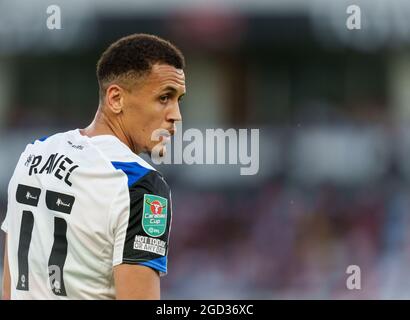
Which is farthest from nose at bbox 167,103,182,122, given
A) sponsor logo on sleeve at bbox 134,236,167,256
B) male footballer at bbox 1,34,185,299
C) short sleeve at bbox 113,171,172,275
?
sponsor logo on sleeve at bbox 134,236,167,256

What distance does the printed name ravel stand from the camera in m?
2.11

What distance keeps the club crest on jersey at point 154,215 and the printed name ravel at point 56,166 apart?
0.73 ft

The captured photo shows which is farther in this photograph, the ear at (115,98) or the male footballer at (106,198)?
the ear at (115,98)

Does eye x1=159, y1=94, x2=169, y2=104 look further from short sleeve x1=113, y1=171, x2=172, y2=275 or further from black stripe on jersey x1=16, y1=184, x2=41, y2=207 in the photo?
black stripe on jersey x1=16, y1=184, x2=41, y2=207

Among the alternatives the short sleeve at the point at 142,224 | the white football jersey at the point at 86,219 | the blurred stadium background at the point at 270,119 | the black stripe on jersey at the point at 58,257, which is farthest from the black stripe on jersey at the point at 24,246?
the blurred stadium background at the point at 270,119

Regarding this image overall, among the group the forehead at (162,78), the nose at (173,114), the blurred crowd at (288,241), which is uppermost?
the blurred crowd at (288,241)

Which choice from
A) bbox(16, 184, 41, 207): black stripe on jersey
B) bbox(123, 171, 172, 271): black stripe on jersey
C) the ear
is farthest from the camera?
the ear

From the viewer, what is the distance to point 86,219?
2025mm

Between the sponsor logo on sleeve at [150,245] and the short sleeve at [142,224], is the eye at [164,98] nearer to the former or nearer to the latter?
the short sleeve at [142,224]

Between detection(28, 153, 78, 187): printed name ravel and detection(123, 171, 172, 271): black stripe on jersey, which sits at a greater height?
detection(28, 153, 78, 187): printed name ravel

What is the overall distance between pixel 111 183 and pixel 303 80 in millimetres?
7285

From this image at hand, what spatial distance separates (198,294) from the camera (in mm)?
7473

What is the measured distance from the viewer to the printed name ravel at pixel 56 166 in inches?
82.9
